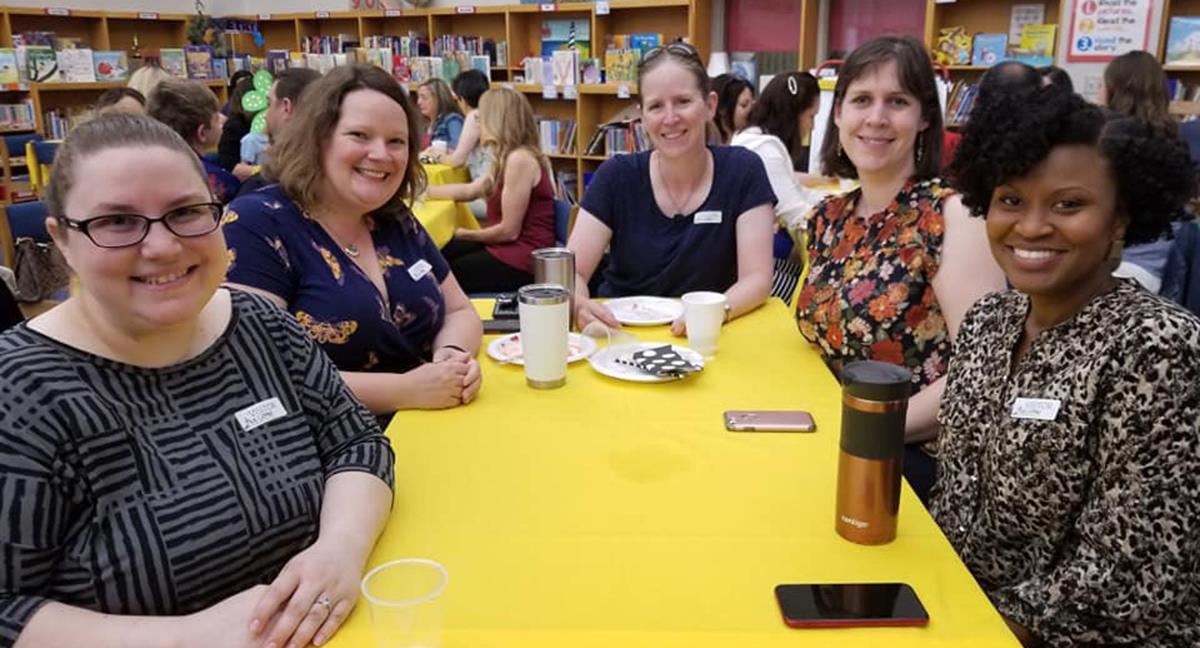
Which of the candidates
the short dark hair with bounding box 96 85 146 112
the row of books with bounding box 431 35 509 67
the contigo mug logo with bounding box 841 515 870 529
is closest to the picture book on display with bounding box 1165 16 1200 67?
the row of books with bounding box 431 35 509 67

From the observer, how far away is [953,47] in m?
5.52

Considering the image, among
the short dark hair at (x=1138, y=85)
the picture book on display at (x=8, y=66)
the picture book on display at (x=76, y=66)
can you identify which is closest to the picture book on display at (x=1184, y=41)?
the short dark hair at (x=1138, y=85)

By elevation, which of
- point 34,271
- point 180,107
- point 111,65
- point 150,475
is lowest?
point 34,271

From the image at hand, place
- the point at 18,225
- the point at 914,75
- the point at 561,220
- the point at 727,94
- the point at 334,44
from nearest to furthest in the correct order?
the point at 914,75
the point at 18,225
the point at 561,220
the point at 727,94
the point at 334,44

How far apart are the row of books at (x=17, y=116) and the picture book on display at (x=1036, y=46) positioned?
7.76m

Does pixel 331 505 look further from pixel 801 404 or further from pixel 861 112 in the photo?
pixel 861 112

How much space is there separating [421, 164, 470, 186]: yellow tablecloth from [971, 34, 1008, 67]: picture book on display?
3496mm

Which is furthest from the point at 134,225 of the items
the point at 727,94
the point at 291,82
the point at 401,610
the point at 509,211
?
the point at 727,94

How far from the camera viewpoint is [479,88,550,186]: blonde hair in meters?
4.49

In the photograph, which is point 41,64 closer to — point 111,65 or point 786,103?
point 111,65

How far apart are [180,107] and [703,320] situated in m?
3.51

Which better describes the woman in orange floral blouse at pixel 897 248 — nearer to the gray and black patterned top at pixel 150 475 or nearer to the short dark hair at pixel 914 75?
the short dark hair at pixel 914 75

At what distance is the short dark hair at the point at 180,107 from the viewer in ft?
14.0

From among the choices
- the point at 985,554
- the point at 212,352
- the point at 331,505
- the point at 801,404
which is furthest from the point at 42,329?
the point at 985,554
